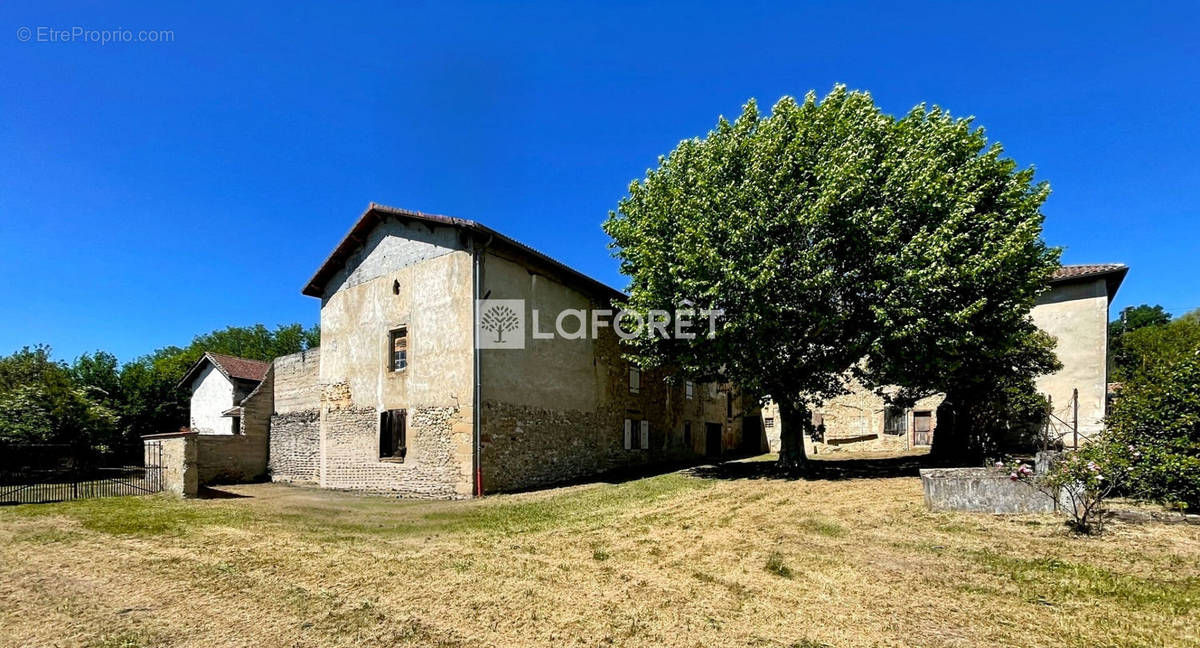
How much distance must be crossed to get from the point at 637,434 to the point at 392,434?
932 cm

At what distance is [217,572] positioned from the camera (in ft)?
21.9

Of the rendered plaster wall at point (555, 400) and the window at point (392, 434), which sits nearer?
the rendered plaster wall at point (555, 400)

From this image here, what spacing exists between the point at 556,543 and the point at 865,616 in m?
4.77

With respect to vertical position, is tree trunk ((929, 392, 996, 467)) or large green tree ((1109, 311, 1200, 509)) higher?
large green tree ((1109, 311, 1200, 509))

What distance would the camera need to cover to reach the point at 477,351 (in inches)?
577

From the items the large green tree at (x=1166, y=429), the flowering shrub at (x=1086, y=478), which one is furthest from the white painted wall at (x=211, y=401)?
the large green tree at (x=1166, y=429)

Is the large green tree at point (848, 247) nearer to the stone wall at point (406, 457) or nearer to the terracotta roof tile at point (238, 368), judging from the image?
the stone wall at point (406, 457)

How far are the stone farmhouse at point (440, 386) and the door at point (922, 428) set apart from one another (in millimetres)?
10960

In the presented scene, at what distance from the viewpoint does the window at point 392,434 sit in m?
16.0

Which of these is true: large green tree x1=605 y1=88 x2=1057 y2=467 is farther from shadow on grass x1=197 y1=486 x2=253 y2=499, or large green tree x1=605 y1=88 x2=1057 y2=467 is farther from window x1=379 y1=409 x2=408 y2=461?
shadow on grass x1=197 y1=486 x2=253 y2=499

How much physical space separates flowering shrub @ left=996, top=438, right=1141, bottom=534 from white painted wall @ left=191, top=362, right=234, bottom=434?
2917cm

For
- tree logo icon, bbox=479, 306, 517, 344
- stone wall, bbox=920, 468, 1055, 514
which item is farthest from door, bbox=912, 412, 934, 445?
tree logo icon, bbox=479, 306, 517, 344

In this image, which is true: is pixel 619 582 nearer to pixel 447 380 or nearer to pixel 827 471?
pixel 447 380

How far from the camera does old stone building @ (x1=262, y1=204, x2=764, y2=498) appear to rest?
15.0 meters
